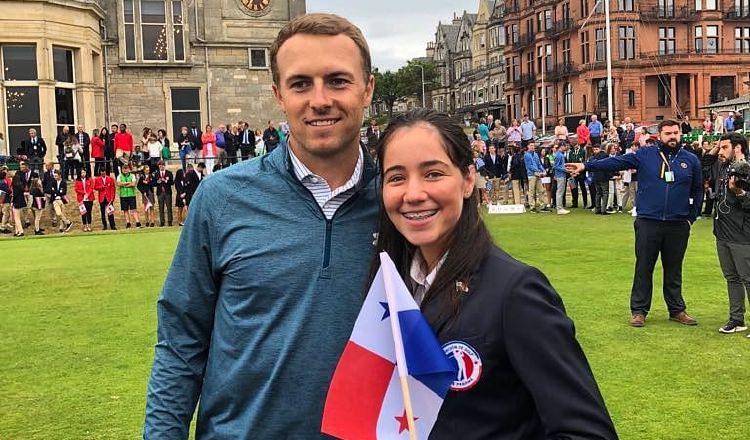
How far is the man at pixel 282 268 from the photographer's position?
2398 mm

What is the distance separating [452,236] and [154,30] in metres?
36.1

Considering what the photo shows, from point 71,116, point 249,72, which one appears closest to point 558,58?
point 249,72

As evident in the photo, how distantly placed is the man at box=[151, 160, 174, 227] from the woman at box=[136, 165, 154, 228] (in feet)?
0.67

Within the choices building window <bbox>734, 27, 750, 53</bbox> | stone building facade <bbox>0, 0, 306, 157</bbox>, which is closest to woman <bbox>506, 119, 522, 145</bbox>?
stone building facade <bbox>0, 0, 306, 157</bbox>

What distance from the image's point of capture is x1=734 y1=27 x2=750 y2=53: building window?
69.1 meters

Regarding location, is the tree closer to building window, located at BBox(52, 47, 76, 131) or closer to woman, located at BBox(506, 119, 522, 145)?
building window, located at BBox(52, 47, 76, 131)

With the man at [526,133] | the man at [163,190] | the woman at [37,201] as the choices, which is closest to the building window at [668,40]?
the man at [526,133]

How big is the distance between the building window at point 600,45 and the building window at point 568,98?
4.73 metres

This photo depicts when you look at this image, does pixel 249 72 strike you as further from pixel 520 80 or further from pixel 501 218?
pixel 520 80

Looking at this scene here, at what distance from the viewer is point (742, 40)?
69312mm

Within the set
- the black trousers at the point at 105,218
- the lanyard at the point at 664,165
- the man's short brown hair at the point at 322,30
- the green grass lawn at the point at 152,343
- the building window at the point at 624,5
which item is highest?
the building window at the point at 624,5

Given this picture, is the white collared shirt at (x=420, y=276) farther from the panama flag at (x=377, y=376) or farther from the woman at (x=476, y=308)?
A: the panama flag at (x=377, y=376)

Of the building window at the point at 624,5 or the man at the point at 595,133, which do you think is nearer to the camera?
the man at the point at 595,133

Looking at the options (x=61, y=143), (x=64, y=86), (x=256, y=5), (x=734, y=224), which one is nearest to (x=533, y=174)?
(x=734, y=224)
